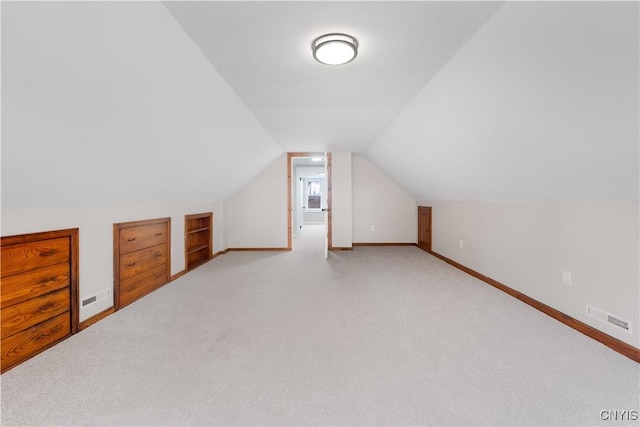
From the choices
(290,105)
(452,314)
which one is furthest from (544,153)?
(290,105)

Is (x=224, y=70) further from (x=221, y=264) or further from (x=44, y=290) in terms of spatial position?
(x=221, y=264)

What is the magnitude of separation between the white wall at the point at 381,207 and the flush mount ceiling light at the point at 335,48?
447 centimetres

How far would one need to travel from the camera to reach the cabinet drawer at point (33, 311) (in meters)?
1.77

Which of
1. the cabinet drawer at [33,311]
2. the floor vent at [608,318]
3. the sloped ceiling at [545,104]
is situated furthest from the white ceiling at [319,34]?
the floor vent at [608,318]

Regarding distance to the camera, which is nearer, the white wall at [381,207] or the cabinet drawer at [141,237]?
the cabinet drawer at [141,237]

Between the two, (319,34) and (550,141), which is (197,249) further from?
(550,141)

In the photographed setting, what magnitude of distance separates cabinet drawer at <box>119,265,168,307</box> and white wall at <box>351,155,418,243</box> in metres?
4.04

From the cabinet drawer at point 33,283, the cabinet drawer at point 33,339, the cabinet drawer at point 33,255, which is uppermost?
the cabinet drawer at point 33,255

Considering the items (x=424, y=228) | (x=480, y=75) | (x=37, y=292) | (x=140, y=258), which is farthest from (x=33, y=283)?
(x=424, y=228)

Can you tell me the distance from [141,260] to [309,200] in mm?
8858

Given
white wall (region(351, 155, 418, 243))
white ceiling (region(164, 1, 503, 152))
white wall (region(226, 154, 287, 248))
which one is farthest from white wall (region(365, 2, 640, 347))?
white wall (region(226, 154, 287, 248))

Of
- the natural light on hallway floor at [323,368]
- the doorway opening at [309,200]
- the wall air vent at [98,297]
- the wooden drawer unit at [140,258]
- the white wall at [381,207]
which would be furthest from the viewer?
the white wall at [381,207]

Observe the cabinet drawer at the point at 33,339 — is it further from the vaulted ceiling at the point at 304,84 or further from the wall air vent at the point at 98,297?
the vaulted ceiling at the point at 304,84

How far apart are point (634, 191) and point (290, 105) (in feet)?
9.16
